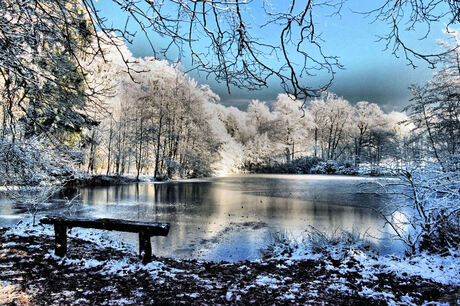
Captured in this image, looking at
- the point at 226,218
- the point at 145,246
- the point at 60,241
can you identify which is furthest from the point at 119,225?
the point at 226,218

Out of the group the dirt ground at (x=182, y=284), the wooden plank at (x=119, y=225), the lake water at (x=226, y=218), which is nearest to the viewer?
the dirt ground at (x=182, y=284)

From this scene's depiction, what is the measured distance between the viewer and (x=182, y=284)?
343 cm

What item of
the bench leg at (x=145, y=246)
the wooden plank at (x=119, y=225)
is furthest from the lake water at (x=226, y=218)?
the wooden plank at (x=119, y=225)

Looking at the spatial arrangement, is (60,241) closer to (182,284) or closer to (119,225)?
(119,225)

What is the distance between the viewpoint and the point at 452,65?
15602mm

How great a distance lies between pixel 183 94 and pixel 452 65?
2271 centimetres

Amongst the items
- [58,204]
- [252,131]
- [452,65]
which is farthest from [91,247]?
[252,131]

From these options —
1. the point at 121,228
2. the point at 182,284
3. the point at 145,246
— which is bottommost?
the point at 182,284

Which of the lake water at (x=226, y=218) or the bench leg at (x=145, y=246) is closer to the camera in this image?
the bench leg at (x=145, y=246)

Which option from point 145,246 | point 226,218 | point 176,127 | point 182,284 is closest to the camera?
point 182,284

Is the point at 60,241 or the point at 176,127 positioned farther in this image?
the point at 176,127

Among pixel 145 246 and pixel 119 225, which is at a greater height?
pixel 119 225

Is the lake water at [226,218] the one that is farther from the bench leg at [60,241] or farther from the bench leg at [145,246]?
the bench leg at [60,241]

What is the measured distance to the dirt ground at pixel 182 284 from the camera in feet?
9.61
